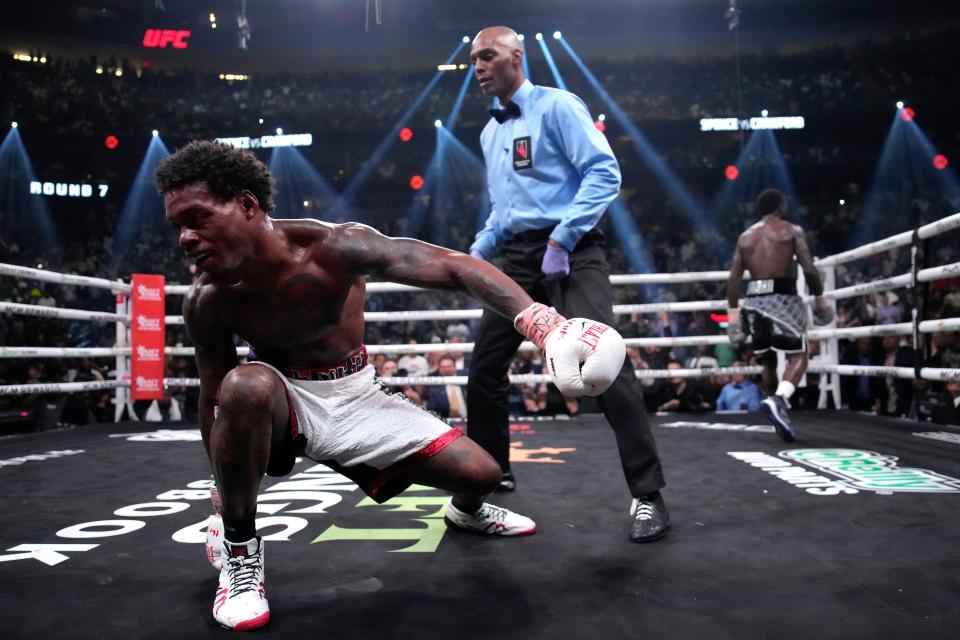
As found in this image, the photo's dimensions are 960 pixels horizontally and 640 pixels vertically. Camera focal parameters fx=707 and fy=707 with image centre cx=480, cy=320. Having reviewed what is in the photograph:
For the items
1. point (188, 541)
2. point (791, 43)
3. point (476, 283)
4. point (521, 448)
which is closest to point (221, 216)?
point (476, 283)

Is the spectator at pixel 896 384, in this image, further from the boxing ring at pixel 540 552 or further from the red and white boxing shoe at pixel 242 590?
the red and white boxing shoe at pixel 242 590

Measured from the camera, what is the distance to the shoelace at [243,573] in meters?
1.24

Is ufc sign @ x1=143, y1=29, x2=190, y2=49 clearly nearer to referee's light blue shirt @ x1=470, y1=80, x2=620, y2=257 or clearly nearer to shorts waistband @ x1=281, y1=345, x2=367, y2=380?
referee's light blue shirt @ x1=470, y1=80, x2=620, y2=257

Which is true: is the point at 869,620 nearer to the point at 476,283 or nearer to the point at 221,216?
the point at 476,283

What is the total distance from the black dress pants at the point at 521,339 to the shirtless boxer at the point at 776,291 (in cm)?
187

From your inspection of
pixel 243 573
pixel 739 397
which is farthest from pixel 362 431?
pixel 739 397

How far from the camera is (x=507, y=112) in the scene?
222cm

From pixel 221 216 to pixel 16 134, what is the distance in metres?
14.8

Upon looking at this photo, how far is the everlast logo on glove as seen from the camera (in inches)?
84.7

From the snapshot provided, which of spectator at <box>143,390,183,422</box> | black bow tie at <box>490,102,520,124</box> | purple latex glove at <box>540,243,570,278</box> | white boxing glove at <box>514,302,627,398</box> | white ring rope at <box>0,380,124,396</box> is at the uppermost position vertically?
black bow tie at <box>490,102,520,124</box>

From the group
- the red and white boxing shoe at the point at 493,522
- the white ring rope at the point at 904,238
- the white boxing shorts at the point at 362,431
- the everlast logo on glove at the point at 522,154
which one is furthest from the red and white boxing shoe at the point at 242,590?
the white ring rope at the point at 904,238

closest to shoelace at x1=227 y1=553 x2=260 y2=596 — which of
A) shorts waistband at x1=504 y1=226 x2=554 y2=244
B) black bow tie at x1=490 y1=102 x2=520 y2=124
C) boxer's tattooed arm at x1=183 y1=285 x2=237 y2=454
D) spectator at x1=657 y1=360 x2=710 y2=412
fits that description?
boxer's tattooed arm at x1=183 y1=285 x2=237 y2=454

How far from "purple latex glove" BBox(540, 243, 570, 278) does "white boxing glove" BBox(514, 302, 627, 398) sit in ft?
2.74

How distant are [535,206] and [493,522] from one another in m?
0.95
